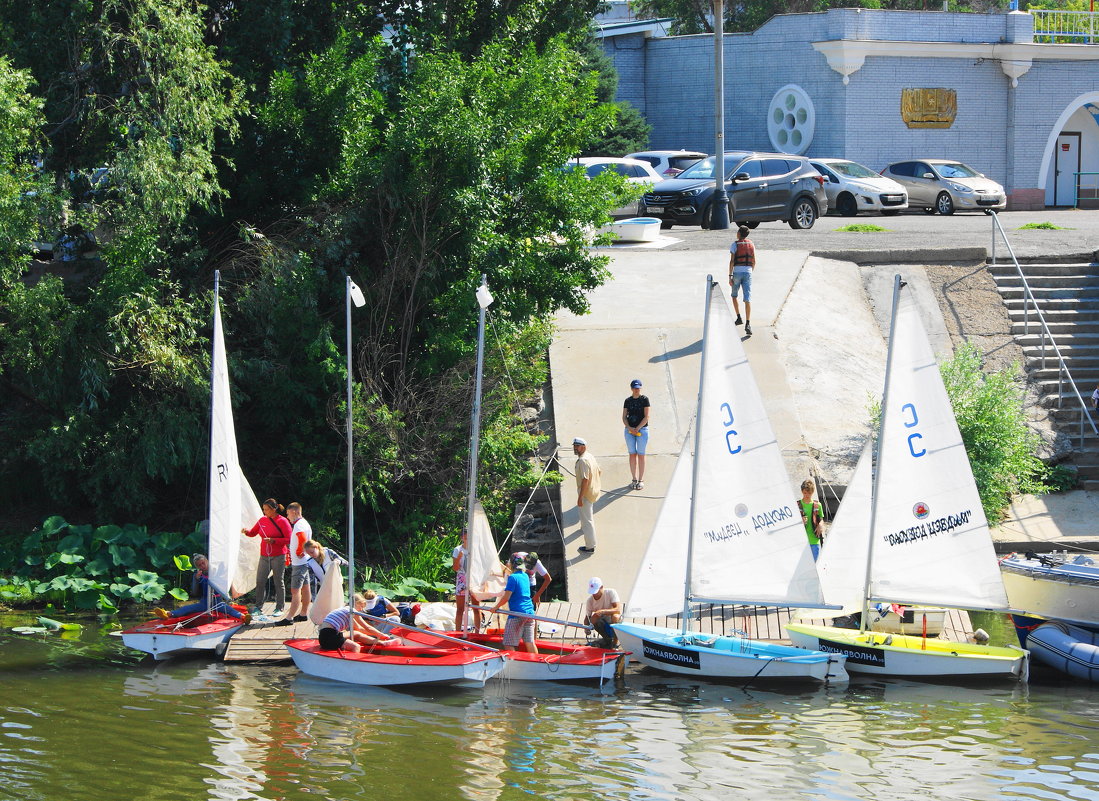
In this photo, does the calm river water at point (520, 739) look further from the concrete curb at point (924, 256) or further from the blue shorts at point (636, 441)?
the concrete curb at point (924, 256)

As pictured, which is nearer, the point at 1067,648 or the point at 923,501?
the point at 1067,648

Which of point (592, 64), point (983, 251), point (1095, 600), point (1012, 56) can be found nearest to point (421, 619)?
point (1095, 600)

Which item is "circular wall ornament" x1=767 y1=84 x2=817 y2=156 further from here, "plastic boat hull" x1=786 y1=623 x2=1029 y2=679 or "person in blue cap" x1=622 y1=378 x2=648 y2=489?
"plastic boat hull" x1=786 y1=623 x2=1029 y2=679

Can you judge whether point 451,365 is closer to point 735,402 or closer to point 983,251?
point 735,402

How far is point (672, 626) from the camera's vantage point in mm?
17734

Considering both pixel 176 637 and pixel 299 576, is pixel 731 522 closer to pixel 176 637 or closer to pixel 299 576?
pixel 299 576

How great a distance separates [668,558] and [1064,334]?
1294cm

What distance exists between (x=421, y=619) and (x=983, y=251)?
52.9 ft

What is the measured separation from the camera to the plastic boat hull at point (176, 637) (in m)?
16.7

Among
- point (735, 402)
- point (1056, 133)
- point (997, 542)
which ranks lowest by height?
point (997, 542)

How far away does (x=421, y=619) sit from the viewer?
56.8 feet

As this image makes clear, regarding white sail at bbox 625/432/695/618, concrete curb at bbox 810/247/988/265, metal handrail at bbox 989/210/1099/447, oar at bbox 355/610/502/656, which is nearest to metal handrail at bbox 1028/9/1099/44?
concrete curb at bbox 810/247/988/265

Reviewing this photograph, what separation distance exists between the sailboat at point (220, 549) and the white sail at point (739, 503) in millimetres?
6354

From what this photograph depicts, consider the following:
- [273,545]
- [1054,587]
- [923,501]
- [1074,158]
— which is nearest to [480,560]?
[273,545]
